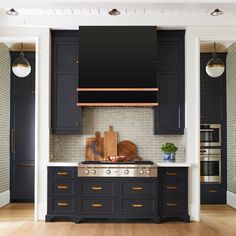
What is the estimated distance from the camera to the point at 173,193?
6.52 meters

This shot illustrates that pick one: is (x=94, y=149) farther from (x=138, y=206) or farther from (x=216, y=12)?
(x=216, y=12)

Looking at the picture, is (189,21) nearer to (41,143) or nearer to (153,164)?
(153,164)

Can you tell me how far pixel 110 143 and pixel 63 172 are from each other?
954 mm

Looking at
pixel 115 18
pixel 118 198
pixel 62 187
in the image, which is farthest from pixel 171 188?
pixel 115 18

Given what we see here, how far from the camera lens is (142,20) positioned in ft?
22.0

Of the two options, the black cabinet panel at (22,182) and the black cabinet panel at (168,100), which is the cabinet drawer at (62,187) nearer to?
the black cabinet panel at (168,100)

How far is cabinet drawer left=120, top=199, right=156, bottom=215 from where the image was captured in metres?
6.41

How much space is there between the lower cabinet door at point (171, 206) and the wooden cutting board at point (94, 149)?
1236mm

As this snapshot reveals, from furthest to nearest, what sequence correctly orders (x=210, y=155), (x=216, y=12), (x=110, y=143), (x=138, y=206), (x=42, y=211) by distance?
1. (x=210, y=155)
2. (x=110, y=143)
3. (x=42, y=211)
4. (x=138, y=206)
5. (x=216, y=12)

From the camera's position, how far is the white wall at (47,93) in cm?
669

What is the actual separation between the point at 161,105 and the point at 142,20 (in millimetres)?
1312

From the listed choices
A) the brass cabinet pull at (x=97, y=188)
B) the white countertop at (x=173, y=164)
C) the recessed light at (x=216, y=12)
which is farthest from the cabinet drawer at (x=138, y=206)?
the recessed light at (x=216, y=12)

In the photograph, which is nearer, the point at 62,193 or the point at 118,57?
the point at 62,193

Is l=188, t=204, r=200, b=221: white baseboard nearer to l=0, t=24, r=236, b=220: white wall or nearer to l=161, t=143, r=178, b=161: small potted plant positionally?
l=0, t=24, r=236, b=220: white wall
